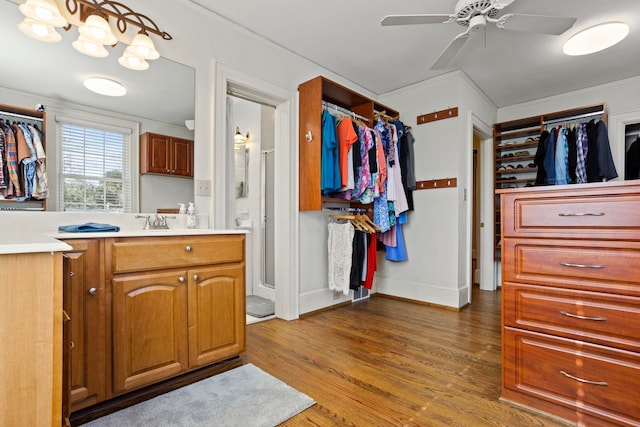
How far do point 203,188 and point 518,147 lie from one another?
13.6 ft

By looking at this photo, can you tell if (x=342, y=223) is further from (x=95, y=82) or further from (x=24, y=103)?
(x=24, y=103)

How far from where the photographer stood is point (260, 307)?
3400mm

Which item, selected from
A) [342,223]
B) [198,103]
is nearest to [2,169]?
[198,103]

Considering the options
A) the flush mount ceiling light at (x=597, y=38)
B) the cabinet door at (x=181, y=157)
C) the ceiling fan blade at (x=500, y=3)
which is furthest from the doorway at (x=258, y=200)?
the flush mount ceiling light at (x=597, y=38)

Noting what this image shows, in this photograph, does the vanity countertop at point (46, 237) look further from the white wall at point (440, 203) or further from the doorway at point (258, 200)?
the white wall at point (440, 203)

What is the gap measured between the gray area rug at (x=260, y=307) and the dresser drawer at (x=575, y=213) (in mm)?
2350

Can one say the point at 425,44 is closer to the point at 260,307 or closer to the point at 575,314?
the point at 575,314

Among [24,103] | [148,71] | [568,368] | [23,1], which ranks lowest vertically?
[568,368]

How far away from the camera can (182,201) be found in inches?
88.4

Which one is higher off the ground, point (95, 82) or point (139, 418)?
point (95, 82)

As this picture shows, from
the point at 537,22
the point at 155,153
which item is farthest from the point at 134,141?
the point at 537,22

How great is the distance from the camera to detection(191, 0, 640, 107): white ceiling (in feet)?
7.77

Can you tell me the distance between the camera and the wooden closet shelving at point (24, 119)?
64.3 inches

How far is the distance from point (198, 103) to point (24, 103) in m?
0.96
